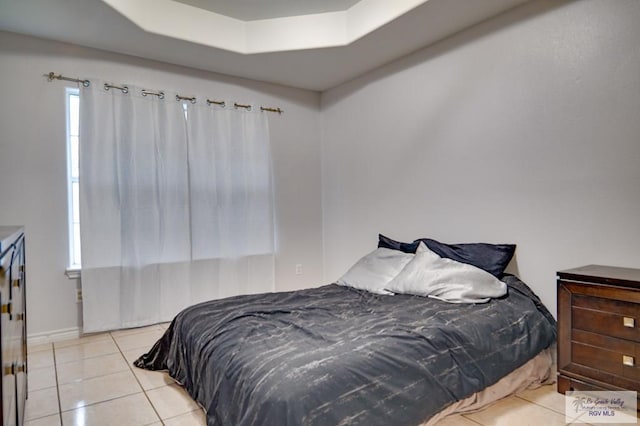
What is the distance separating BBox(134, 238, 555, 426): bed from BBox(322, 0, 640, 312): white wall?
1.75 feet

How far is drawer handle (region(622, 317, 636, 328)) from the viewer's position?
1.92 meters

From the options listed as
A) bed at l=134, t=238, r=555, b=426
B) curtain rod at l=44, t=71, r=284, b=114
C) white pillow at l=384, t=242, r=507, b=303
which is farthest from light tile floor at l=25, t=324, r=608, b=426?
curtain rod at l=44, t=71, r=284, b=114

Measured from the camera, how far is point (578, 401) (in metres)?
2.12

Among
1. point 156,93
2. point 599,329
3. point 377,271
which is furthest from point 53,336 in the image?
point 599,329

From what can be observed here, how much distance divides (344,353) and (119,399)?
1.47 metres

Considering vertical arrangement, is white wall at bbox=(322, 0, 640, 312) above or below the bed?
above

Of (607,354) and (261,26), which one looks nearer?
(607,354)

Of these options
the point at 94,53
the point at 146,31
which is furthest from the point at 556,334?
the point at 94,53

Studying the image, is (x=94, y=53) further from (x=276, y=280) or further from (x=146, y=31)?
(x=276, y=280)

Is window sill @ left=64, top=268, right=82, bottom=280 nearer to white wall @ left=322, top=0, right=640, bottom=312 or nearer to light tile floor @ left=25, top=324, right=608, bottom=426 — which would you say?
light tile floor @ left=25, top=324, right=608, bottom=426

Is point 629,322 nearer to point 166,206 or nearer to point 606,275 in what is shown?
point 606,275

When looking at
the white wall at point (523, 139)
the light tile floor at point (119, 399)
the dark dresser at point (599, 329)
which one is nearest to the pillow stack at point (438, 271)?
the white wall at point (523, 139)

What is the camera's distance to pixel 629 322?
1.93 meters

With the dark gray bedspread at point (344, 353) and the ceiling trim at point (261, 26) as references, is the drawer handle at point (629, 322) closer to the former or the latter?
the dark gray bedspread at point (344, 353)
